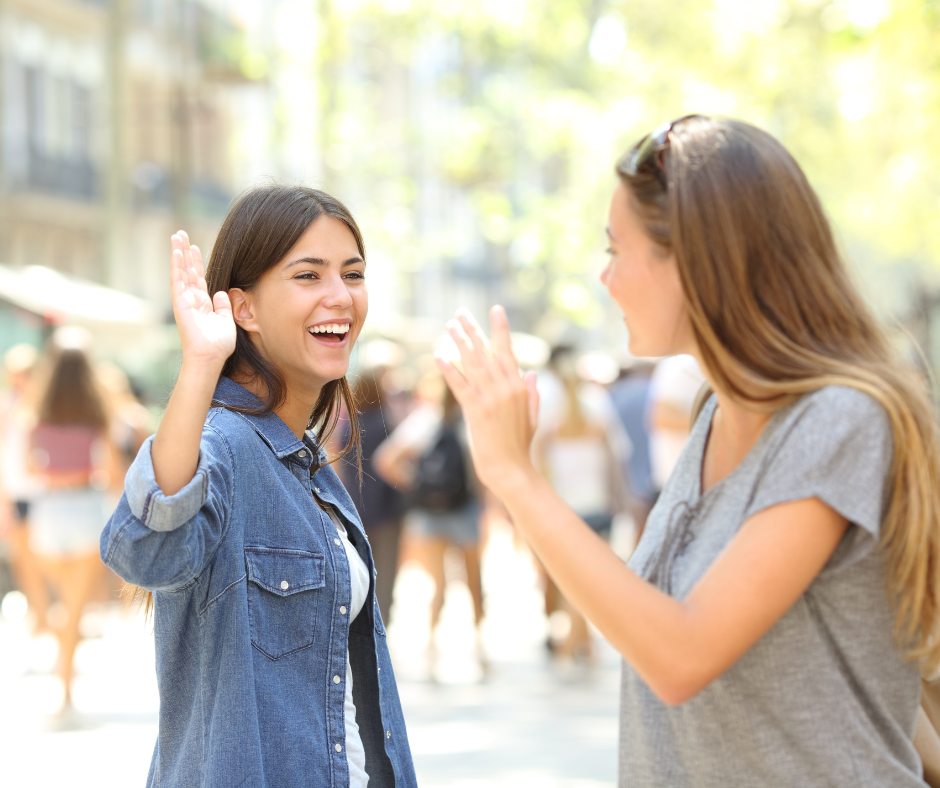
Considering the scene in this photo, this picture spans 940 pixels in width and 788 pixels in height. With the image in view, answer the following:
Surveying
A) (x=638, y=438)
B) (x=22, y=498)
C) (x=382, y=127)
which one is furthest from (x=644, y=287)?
(x=382, y=127)

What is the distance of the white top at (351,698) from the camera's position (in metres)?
2.29

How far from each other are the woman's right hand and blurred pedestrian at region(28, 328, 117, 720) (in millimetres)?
5281

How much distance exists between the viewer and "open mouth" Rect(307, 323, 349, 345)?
94.9 inches

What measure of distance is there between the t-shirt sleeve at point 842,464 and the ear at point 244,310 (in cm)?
110

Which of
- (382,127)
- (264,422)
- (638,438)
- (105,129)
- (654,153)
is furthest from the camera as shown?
(382,127)

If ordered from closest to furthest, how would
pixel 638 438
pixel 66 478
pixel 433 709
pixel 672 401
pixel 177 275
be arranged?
1. pixel 177 275
2. pixel 672 401
3. pixel 433 709
4. pixel 66 478
5. pixel 638 438

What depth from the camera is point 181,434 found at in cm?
192

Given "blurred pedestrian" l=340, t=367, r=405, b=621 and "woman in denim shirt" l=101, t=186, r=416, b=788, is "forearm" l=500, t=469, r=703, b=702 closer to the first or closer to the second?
"woman in denim shirt" l=101, t=186, r=416, b=788

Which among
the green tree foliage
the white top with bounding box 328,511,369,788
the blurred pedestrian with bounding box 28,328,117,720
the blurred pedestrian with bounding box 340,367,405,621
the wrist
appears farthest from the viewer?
the green tree foliage

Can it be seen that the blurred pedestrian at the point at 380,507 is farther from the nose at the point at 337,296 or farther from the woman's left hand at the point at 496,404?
the woman's left hand at the point at 496,404

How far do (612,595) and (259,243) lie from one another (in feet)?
3.48

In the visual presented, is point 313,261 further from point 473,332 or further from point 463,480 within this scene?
point 463,480

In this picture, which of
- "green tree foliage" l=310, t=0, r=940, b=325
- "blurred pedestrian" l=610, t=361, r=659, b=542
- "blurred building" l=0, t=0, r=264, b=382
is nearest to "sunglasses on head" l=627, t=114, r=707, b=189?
"blurred pedestrian" l=610, t=361, r=659, b=542

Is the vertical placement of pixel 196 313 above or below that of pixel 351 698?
above
